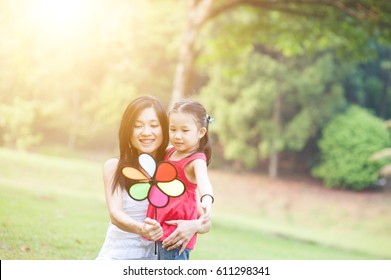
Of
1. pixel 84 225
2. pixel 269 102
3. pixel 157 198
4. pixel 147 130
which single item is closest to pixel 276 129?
pixel 269 102

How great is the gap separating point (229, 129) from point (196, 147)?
20.5 feet

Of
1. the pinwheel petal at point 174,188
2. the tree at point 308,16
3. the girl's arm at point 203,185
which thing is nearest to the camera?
the girl's arm at point 203,185

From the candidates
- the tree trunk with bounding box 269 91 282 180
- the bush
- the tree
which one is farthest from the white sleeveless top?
the tree trunk with bounding box 269 91 282 180

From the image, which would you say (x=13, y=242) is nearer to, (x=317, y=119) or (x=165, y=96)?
(x=165, y=96)

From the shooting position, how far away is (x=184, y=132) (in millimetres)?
2248

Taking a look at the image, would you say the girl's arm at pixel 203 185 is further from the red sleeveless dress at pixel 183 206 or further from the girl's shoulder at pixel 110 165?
the girl's shoulder at pixel 110 165

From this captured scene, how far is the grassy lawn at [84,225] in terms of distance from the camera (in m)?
3.34

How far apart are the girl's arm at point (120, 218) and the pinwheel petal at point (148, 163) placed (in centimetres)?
11

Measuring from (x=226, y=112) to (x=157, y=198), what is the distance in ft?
20.3

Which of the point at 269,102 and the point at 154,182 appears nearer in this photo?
the point at 154,182

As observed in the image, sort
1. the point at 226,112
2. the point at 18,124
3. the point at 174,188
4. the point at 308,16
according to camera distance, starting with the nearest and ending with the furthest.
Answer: the point at 174,188 < the point at 18,124 < the point at 308,16 < the point at 226,112

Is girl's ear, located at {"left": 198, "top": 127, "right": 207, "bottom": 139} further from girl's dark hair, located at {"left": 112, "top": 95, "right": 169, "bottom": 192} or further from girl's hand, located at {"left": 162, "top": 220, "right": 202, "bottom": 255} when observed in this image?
girl's hand, located at {"left": 162, "top": 220, "right": 202, "bottom": 255}

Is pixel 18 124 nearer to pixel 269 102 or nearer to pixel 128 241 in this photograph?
pixel 128 241

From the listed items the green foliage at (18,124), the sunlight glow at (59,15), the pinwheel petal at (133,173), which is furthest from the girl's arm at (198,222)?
the sunlight glow at (59,15)
